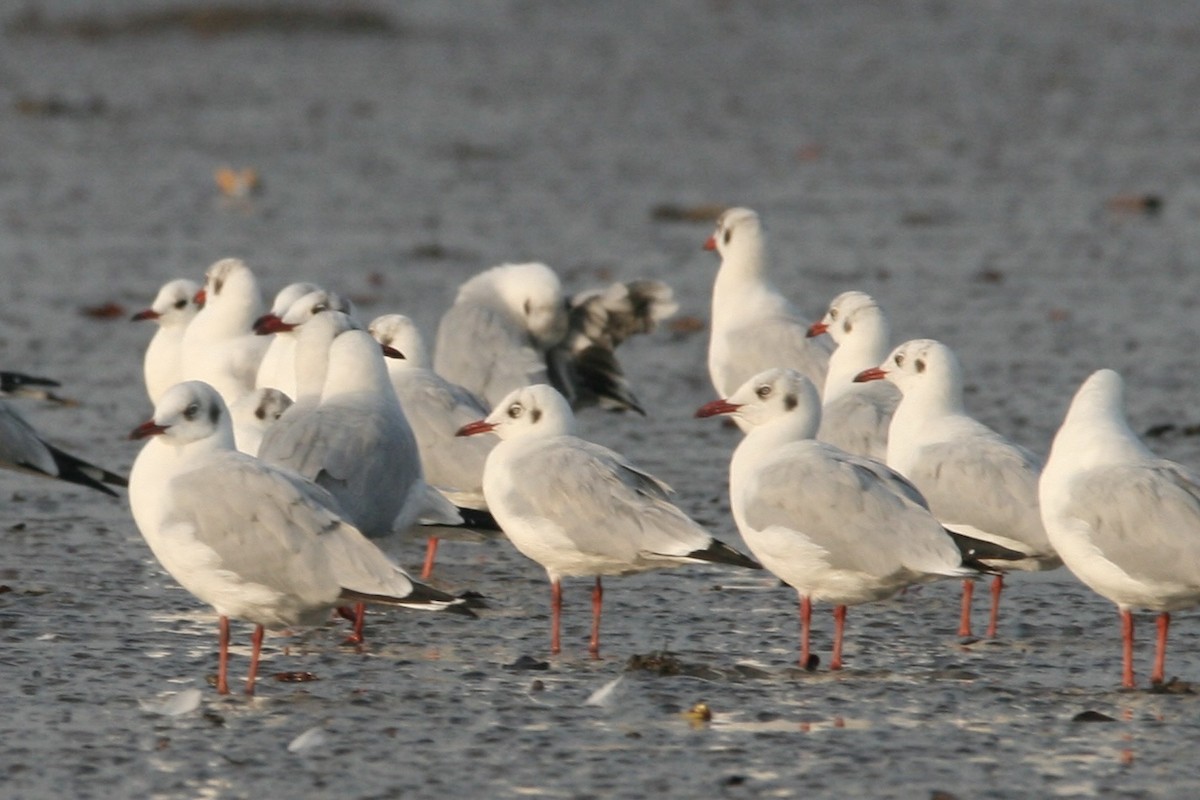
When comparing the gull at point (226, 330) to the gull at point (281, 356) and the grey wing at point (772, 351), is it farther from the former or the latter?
the grey wing at point (772, 351)

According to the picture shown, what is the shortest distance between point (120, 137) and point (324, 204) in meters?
4.26

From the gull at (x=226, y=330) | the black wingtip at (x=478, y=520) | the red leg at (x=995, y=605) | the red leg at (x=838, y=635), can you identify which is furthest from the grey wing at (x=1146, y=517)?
the gull at (x=226, y=330)

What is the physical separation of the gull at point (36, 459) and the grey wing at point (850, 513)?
9.71 feet

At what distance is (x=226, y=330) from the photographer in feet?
36.1

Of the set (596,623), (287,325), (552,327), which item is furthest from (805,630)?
(552,327)

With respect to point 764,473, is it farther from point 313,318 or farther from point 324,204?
point 324,204

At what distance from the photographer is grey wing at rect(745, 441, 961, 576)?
7496 millimetres

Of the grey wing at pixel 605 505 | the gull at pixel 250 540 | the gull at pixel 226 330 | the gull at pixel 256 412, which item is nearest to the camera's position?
the gull at pixel 250 540

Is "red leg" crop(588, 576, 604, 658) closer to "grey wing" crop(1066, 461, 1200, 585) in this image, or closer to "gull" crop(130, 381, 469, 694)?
"gull" crop(130, 381, 469, 694)

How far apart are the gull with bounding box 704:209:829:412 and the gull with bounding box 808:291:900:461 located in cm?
37

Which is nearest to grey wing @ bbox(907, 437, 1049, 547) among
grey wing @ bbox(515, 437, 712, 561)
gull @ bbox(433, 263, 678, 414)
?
grey wing @ bbox(515, 437, 712, 561)

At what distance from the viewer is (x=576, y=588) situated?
9023 millimetres

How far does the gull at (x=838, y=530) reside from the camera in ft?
24.6

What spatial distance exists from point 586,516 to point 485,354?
3.18 metres
